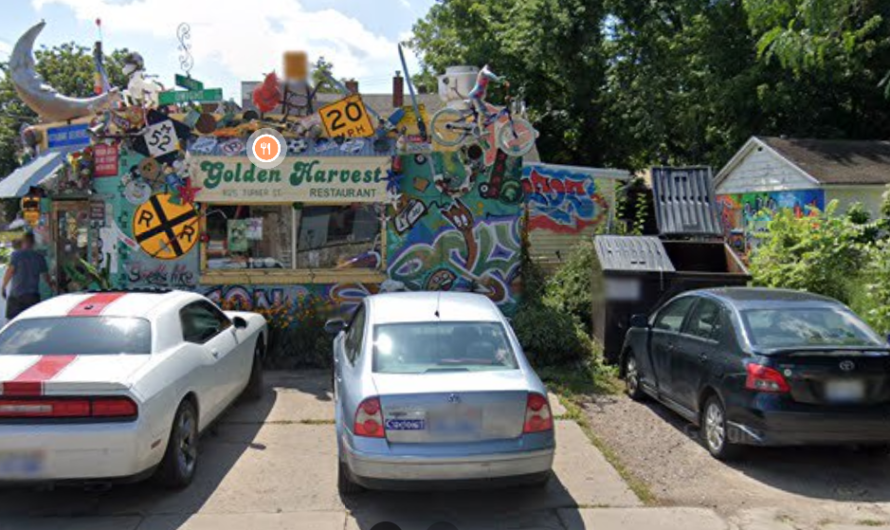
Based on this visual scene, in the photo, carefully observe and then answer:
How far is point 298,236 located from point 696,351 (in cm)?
643

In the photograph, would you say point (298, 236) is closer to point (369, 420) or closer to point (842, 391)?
point (369, 420)

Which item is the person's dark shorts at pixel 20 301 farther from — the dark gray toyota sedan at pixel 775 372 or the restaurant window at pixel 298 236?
the dark gray toyota sedan at pixel 775 372

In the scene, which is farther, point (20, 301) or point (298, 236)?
point (298, 236)

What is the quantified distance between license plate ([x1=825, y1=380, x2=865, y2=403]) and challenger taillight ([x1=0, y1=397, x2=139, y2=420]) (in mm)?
5530

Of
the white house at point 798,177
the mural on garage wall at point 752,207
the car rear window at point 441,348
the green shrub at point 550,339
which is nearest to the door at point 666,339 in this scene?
the green shrub at point 550,339

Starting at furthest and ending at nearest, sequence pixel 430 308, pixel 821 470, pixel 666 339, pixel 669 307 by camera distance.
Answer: pixel 669 307 < pixel 666 339 < pixel 821 470 < pixel 430 308

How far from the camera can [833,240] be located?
10.3 m

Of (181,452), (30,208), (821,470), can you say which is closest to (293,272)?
(30,208)

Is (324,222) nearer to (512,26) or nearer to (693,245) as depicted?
(693,245)

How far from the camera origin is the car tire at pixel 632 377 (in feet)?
27.9

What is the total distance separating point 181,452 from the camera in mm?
5773

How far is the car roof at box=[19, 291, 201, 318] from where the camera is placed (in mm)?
6215

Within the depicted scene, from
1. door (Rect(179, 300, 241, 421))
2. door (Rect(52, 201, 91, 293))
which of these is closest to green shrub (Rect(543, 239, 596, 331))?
door (Rect(179, 300, 241, 421))

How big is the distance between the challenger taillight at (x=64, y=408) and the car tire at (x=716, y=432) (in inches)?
195
